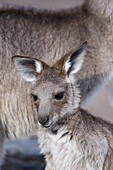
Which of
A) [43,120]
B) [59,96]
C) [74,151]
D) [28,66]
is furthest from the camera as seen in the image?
[28,66]

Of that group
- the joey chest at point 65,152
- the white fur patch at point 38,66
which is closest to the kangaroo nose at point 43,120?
the joey chest at point 65,152

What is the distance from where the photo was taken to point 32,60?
453cm

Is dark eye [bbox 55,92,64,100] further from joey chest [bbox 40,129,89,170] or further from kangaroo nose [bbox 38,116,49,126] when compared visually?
joey chest [bbox 40,129,89,170]

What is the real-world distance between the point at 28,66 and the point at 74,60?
53cm

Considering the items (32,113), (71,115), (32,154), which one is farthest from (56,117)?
(32,154)

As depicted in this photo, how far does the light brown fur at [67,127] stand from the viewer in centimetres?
439

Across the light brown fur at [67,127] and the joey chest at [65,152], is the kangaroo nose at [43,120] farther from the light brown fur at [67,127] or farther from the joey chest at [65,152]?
the joey chest at [65,152]

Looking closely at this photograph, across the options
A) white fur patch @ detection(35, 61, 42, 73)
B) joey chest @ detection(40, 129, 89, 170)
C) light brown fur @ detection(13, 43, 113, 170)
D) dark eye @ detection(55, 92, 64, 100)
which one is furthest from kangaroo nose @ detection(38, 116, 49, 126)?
white fur patch @ detection(35, 61, 42, 73)

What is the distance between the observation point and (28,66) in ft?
15.3

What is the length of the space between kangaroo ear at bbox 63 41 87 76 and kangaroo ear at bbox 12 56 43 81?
28 cm

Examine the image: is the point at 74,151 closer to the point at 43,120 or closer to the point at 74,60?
the point at 43,120

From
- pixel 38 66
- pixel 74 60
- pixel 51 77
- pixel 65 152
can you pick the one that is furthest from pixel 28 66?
pixel 65 152

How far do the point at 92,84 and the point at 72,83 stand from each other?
1315mm

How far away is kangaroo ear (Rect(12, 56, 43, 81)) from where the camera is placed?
14.9 ft
